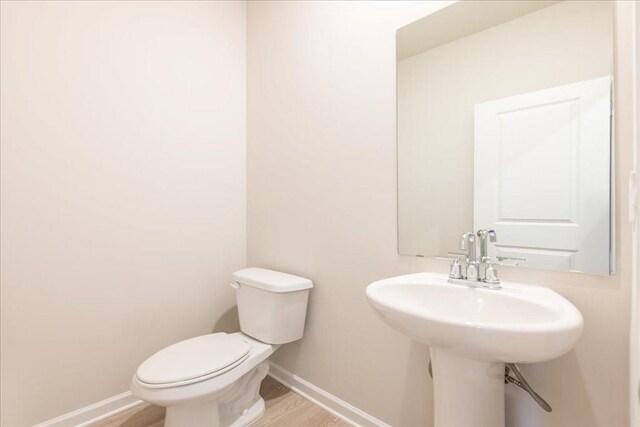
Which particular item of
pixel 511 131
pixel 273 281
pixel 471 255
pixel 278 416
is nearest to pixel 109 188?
pixel 273 281

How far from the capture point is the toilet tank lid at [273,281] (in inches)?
61.5

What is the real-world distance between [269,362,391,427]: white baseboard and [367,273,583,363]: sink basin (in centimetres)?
73

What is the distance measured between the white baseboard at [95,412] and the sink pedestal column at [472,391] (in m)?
1.56

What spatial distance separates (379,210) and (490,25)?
78 cm

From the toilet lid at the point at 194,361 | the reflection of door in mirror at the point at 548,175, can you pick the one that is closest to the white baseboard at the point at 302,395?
the toilet lid at the point at 194,361

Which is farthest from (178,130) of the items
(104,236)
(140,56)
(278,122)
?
(104,236)

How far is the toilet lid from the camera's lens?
3.95ft

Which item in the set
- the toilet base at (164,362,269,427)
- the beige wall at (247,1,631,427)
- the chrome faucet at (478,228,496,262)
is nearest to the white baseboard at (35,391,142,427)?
the toilet base at (164,362,269,427)

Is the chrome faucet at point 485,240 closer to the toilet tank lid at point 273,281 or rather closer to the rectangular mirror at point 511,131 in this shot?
the rectangular mirror at point 511,131

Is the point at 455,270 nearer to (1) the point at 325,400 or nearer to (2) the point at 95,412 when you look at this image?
(1) the point at 325,400

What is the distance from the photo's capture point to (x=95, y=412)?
60.0 inches

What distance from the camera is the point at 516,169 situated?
1.06 m

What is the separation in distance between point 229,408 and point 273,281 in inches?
24.4

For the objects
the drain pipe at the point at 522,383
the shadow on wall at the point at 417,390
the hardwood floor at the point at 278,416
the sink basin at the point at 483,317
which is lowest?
the hardwood floor at the point at 278,416
